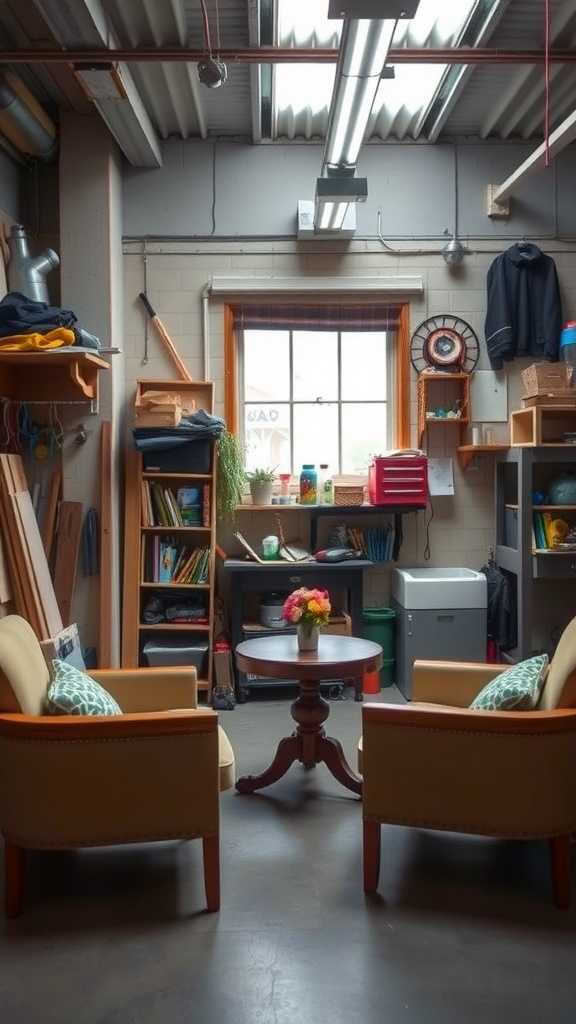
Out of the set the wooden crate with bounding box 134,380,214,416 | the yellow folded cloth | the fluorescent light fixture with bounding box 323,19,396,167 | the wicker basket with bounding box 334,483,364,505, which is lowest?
the wicker basket with bounding box 334,483,364,505

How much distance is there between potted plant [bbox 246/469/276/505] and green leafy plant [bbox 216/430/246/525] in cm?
7

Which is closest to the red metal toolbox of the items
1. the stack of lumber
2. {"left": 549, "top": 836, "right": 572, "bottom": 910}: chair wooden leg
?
the stack of lumber

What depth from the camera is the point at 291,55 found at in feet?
13.2

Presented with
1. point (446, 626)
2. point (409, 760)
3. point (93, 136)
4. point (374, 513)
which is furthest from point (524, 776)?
point (93, 136)

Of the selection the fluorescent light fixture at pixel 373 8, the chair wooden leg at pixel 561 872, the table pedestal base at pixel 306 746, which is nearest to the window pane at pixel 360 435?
the table pedestal base at pixel 306 746

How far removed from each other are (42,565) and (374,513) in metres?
2.20

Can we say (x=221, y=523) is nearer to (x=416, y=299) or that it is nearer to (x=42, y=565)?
(x=42, y=565)

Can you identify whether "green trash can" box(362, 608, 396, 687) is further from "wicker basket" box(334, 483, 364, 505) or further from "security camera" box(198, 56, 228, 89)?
"security camera" box(198, 56, 228, 89)

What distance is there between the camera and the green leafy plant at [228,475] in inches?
206

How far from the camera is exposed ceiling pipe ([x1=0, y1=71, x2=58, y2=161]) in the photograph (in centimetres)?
439

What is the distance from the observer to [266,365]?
572 centimetres

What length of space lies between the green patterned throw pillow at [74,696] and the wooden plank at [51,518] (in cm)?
216

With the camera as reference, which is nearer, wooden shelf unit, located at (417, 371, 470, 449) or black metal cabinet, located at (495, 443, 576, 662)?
black metal cabinet, located at (495, 443, 576, 662)

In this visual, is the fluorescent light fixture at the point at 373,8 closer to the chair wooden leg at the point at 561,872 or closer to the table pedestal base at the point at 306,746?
the table pedestal base at the point at 306,746
